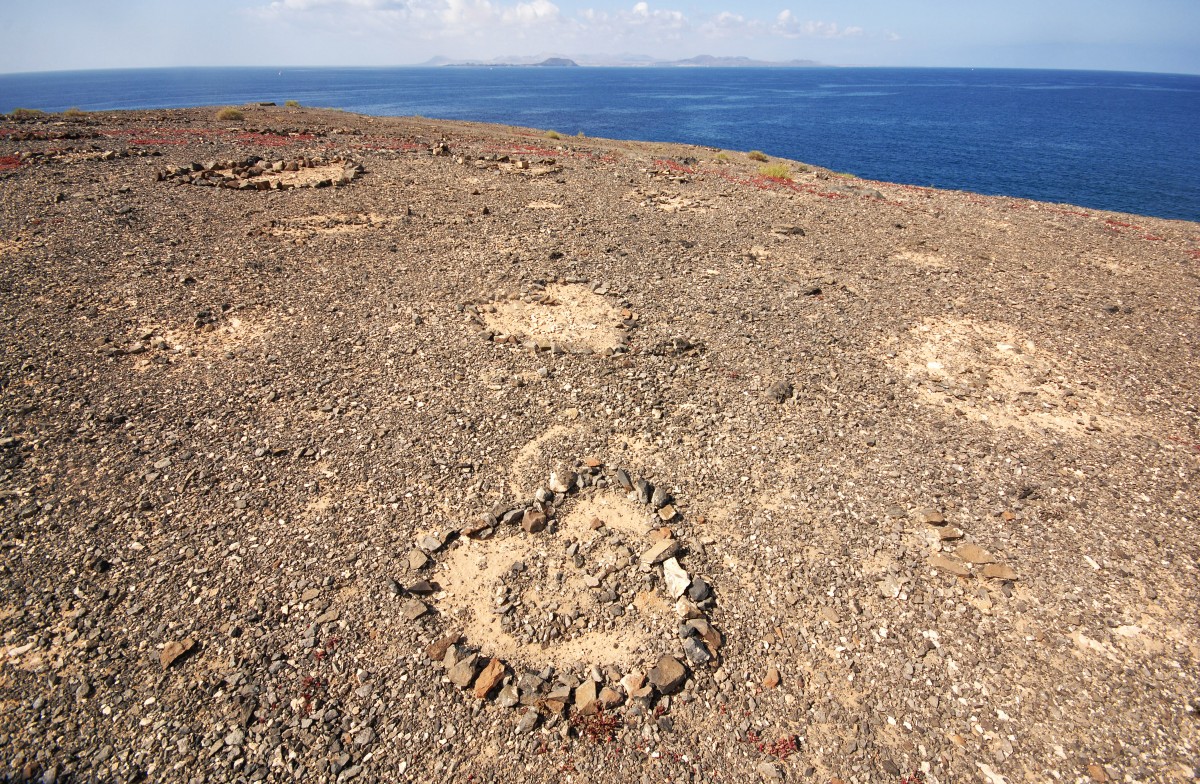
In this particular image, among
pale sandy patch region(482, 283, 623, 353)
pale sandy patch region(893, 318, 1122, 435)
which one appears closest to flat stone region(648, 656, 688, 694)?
pale sandy patch region(482, 283, 623, 353)

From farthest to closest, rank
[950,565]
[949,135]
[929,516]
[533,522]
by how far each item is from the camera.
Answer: [949,135] < [929,516] < [533,522] < [950,565]

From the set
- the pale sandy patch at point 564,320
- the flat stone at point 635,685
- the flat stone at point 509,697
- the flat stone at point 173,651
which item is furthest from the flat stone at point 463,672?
the pale sandy patch at point 564,320

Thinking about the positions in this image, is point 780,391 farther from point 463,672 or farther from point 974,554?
point 463,672

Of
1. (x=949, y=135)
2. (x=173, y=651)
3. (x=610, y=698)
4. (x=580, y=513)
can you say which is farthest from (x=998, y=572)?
(x=949, y=135)

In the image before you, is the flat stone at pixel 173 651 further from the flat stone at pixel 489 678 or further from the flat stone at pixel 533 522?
the flat stone at pixel 533 522

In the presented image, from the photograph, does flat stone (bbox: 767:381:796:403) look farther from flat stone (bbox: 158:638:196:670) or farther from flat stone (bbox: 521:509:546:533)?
flat stone (bbox: 158:638:196:670)

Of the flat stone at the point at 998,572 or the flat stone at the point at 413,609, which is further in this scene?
the flat stone at the point at 998,572
